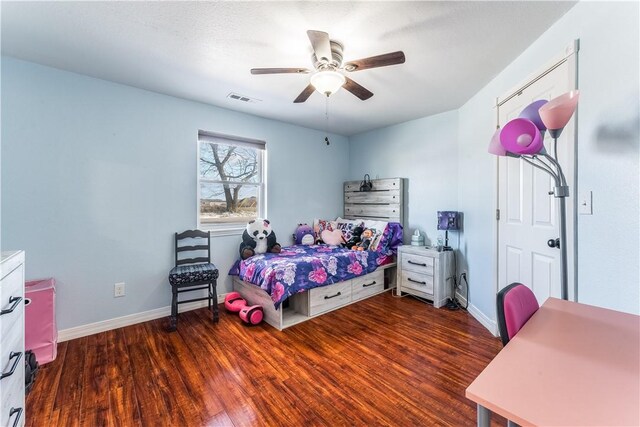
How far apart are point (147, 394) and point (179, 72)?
257cm

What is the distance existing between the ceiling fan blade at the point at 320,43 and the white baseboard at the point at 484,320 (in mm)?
2670

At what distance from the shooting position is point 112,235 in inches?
103

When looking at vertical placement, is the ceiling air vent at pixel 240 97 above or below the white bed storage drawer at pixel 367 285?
above

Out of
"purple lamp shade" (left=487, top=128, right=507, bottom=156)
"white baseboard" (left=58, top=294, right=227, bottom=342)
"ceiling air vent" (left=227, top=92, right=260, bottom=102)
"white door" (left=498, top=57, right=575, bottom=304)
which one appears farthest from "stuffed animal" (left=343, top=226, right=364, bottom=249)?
"purple lamp shade" (left=487, top=128, right=507, bottom=156)

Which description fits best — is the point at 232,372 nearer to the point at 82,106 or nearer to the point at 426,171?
the point at 82,106

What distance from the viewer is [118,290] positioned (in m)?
2.66

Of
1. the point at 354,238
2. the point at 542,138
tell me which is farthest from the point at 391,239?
the point at 542,138

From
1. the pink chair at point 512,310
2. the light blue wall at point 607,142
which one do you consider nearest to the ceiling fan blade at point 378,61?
the light blue wall at point 607,142

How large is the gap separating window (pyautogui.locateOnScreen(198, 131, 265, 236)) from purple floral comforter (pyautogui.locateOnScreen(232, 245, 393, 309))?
0.71 meters

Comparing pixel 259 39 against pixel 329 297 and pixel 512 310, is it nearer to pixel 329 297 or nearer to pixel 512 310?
pixel 512 310

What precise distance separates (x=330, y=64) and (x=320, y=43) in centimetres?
25

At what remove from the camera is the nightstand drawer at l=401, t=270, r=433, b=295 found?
3.21 m

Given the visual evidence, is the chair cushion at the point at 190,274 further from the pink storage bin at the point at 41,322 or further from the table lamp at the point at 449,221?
the table lamp at the point at 449,221

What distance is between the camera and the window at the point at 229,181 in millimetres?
3314
